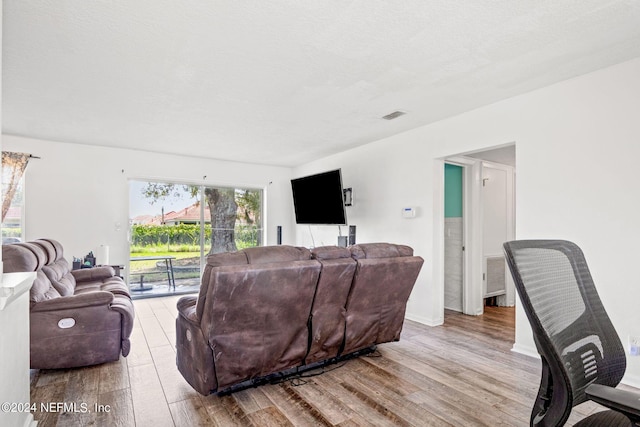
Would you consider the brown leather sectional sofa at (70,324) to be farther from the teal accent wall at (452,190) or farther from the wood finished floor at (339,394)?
the teal accent wall at (452,190)

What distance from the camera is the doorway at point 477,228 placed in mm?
4637

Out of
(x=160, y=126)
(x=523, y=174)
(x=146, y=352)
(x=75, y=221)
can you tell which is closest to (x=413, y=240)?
(x=523, y=174)

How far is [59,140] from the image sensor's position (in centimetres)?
492

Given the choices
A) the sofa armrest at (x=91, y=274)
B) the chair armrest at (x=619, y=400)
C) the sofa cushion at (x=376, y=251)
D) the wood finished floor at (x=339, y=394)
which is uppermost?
the sofa cushion at (x=376, y=251)

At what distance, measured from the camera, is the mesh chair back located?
3.59ft

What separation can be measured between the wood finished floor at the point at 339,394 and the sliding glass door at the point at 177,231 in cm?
276

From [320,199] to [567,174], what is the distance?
10.7 feet

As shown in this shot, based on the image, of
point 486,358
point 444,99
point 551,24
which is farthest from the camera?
point 444,99

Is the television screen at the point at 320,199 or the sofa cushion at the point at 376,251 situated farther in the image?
the television screen at the point at 320,199

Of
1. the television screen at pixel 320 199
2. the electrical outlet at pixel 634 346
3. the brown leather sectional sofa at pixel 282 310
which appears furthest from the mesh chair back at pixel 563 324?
the television screen at pixel 320 199

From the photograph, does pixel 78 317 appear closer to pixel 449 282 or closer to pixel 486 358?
pixel 486 358

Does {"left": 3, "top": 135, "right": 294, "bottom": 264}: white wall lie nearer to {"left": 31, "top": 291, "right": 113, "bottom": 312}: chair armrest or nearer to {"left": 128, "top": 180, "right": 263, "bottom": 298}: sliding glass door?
{"left": 128, "top": 180, "right": 263, "bottom": 298}: sliding glass door

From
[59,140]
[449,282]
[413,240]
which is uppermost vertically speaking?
[59,140]

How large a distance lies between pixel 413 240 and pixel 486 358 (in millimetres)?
1638
